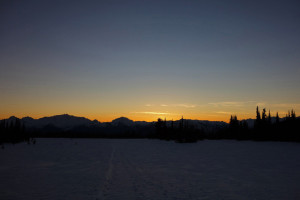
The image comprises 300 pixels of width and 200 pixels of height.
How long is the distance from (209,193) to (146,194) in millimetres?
3490

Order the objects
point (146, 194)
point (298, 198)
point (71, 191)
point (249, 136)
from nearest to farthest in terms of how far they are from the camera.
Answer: point (298, 198) → point (146, 194) → point (71, 191) → point (249, 136)

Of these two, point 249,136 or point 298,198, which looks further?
point 249,136

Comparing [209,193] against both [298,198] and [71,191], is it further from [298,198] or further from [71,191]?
[71,191]

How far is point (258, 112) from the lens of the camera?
126 metres

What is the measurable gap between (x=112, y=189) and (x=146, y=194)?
91.4 inches

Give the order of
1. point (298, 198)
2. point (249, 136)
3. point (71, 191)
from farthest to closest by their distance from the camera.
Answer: point (249, 136)
point (71, 191)
point (298, 198)

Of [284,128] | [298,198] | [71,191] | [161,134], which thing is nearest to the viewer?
[298,198]

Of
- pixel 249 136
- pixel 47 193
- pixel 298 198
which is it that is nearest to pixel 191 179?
pixel 298 198

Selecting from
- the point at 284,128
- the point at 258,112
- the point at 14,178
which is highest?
the point at 258,112

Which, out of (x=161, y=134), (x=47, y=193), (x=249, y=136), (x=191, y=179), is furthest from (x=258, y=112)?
(x=47, y=193)

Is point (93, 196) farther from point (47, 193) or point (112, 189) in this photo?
point (47, 193)

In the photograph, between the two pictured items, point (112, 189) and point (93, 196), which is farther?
point (112, 189)

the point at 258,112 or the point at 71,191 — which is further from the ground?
the point at 258,112

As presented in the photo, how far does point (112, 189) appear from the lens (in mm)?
14234
